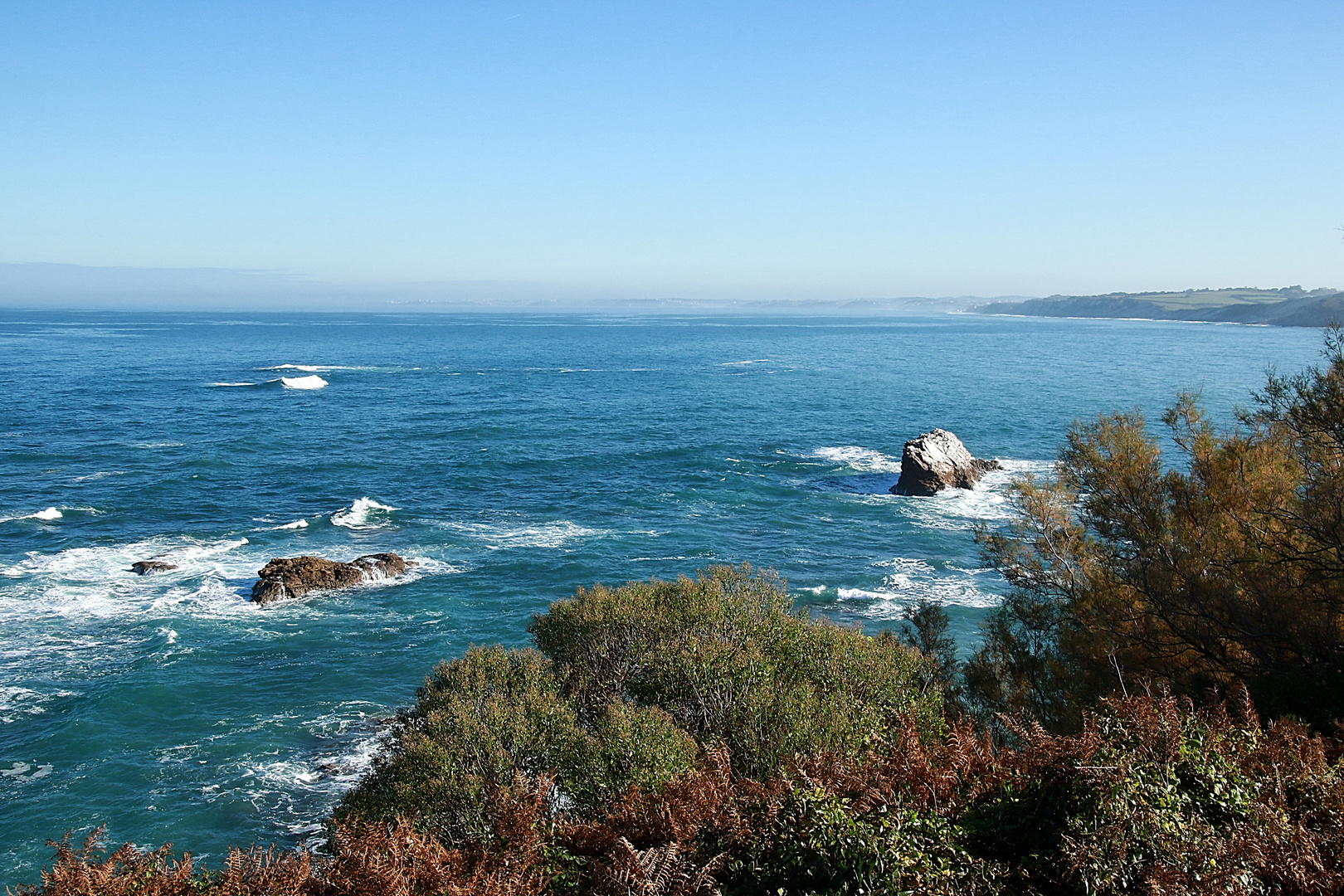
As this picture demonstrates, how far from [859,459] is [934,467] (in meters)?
10.4

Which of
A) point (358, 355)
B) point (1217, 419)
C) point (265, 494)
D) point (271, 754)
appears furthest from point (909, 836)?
point (358, 355)

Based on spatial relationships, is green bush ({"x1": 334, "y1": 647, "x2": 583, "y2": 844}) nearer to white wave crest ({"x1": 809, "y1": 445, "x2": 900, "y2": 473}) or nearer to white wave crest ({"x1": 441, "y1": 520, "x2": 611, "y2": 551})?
white wave crest ({"x1": 441, "y1": 520, "x2": 611, "y2": 551})

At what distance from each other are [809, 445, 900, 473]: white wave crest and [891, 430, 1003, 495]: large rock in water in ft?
14.7

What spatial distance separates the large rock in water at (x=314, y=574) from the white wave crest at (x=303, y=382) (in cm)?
6860

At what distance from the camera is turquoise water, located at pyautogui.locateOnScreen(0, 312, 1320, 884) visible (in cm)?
2442

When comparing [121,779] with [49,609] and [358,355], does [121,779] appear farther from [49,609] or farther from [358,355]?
[358,355]

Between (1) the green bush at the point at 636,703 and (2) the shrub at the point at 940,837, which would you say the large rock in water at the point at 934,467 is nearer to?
(1) the green bush at the point at 636,703

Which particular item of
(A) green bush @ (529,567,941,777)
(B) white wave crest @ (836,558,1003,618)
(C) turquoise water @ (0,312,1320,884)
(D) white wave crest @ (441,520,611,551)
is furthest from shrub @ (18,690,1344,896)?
(D) white wave crest @ (441,520,611,551)

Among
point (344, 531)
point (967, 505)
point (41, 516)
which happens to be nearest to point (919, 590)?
point (967, 505)

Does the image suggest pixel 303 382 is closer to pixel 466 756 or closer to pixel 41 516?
pixel 41 516

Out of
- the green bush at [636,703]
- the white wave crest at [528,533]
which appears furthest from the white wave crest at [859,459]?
the green bush at [636,703]

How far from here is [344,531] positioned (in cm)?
4434

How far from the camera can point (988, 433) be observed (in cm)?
7119

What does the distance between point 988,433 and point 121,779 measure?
66.1 meters
